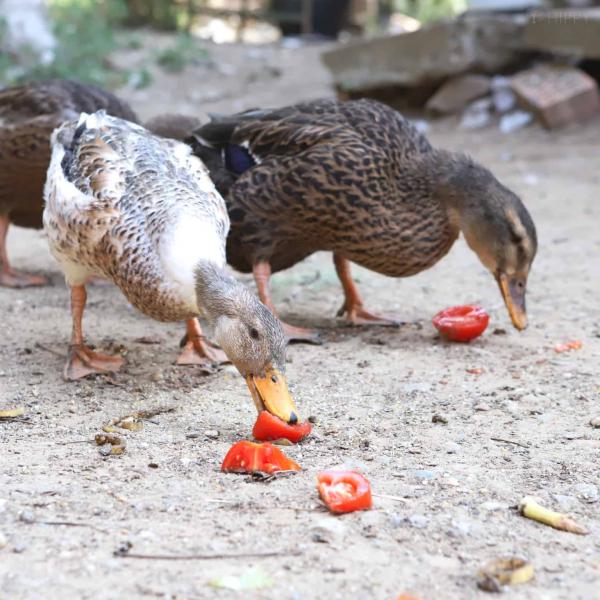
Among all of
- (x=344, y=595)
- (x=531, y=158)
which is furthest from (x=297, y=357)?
(x=531, y=158)

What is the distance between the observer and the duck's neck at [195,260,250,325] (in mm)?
4059

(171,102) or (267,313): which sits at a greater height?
(267,313)

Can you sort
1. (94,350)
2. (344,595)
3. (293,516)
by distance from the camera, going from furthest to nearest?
(94,350) < (293,516) < (344,595)

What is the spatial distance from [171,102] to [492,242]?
26.0 feet

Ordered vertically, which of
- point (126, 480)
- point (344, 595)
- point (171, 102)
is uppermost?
point (344, 595)

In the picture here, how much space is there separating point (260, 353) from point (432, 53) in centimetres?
793

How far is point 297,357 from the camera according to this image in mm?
5160

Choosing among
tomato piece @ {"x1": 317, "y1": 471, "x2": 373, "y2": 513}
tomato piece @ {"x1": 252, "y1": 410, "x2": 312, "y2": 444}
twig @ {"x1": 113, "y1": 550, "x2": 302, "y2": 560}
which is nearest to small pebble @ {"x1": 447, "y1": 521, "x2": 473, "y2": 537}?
tomato piece @ {"x1": 317, "y1": 471, "x2": 373, "y2": 513}

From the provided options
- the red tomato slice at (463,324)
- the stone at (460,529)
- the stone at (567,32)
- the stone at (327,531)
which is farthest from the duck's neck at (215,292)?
the stone at (567,32)

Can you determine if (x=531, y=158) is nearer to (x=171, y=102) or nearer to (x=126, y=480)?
(x=171, y=102)

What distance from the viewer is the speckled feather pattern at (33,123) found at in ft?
19.8

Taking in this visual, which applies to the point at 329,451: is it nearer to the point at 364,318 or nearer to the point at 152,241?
the point at 152,241

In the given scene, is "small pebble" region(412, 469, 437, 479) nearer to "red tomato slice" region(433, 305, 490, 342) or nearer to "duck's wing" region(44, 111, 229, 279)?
"duck's wing" region(44, 111, 229, 279)

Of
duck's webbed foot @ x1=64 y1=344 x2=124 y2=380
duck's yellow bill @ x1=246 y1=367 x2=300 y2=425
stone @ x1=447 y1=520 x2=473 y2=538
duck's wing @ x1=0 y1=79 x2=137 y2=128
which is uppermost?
duck's wing @ x1=0 y1=79 x2=137 y2=128
